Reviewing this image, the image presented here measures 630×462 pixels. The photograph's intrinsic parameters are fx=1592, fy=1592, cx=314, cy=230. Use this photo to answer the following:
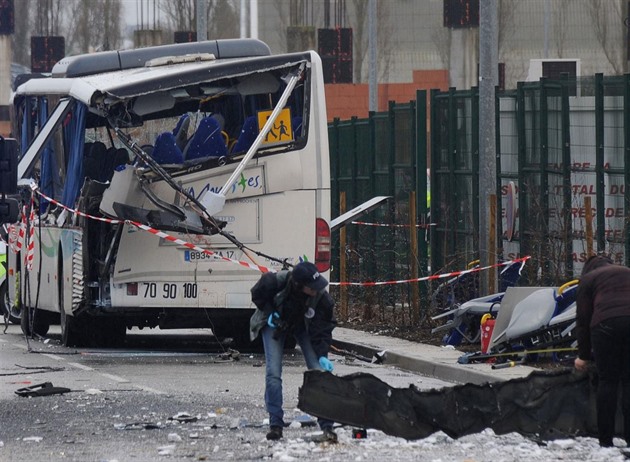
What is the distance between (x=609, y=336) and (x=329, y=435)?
6.85ft

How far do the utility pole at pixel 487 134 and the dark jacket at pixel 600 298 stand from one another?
305 inches

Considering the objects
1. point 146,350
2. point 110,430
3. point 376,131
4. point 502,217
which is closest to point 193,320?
point 146,350

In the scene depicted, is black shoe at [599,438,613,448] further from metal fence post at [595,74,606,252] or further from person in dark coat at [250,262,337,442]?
metal fence post at [595,74,606,252]

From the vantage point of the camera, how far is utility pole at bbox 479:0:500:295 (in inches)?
746

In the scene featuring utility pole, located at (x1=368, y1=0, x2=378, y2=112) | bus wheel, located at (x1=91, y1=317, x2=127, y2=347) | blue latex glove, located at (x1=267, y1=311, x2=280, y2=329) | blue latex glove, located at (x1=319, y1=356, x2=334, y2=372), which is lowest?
bus wheel, located at (x1=91, y1=317, x2=127, y2=347)

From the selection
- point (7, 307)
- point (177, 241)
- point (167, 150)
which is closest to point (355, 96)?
point (7, 307)

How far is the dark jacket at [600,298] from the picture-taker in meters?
11.0

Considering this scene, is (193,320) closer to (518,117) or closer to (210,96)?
(210,96)

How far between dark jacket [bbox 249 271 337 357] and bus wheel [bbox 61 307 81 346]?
778cm

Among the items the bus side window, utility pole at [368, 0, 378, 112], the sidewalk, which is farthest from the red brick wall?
the bus side window

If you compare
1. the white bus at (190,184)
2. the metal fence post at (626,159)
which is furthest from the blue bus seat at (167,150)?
the metal fence post at (626,159)

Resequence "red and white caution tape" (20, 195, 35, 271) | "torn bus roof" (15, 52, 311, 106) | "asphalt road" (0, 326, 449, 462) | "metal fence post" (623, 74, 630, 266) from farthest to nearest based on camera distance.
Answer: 1. "red and white caution tape" (20, 195, 35, 271)
2. "metal fence post" (623, 74, 630, 266)
3. "torn bus roof" (15, 52, 311, 106)
4. "asphalt road" (0, 326, 449, 462)

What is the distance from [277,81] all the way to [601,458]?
8429 mm

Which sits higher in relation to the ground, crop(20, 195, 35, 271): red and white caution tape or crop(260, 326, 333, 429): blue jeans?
crop(20, 195, 35, 271): red and white caution tape
